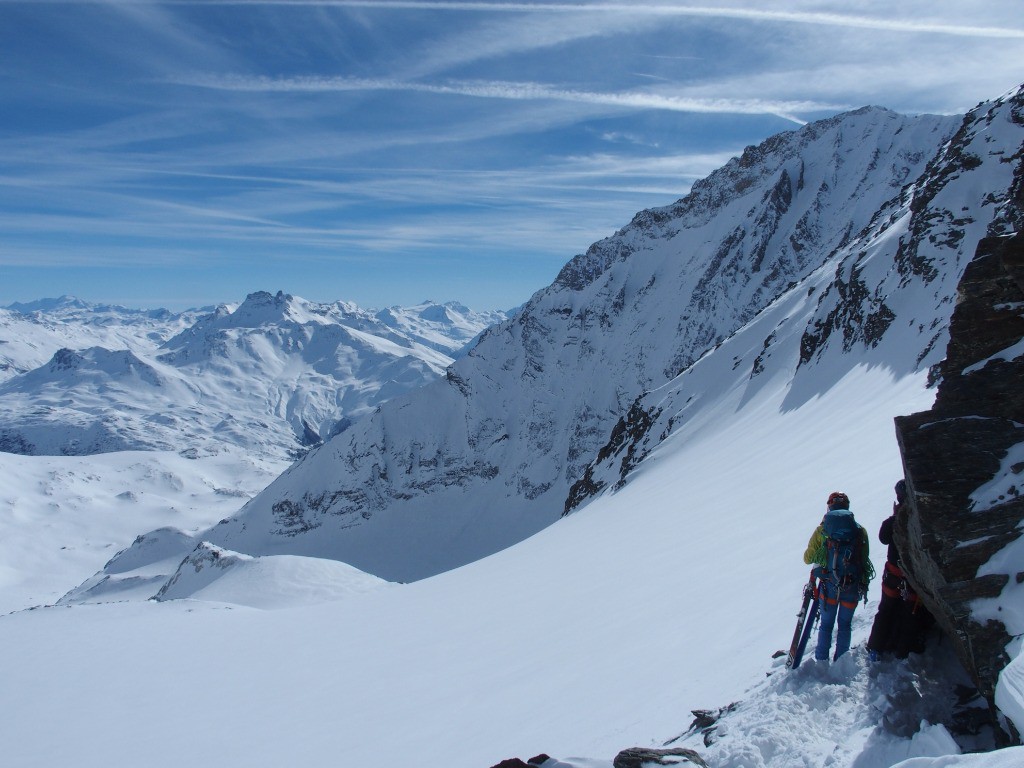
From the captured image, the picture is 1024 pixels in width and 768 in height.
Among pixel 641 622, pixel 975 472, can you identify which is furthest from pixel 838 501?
pixel 641 622

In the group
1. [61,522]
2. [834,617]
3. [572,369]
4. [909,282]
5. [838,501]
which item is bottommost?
[834,617]

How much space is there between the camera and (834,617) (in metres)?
6.61

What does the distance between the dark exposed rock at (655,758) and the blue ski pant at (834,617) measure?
186 centimetres

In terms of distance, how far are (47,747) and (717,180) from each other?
6765 inches

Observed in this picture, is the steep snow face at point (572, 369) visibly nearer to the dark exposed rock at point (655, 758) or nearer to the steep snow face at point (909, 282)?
the steep snow face at point (909, 282)

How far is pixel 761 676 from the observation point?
729 cm

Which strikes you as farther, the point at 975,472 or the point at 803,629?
the point at 803,629

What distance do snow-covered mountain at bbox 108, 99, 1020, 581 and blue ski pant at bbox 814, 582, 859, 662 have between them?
105126mm

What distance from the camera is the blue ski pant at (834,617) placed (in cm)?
655

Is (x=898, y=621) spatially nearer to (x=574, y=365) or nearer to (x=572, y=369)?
(x=572, y=369)

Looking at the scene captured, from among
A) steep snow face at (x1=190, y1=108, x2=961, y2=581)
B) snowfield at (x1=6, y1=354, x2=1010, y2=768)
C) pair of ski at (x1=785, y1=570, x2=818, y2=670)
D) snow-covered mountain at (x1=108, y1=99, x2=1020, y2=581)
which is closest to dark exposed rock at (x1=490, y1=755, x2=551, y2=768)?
snowfield at (x1=6, y1=354, x2=1010, y2=768)

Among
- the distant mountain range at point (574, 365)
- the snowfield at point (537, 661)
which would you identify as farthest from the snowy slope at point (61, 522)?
the snowfield at point (537, 661)

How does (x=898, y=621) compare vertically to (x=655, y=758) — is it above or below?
above

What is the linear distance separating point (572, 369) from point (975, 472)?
503 ft
